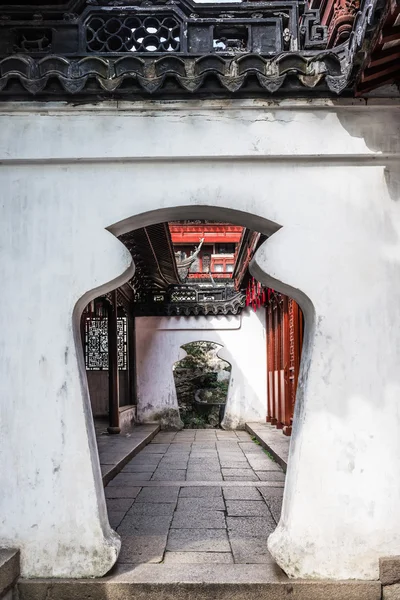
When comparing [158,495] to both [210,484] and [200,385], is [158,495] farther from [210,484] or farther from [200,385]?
[200,385]

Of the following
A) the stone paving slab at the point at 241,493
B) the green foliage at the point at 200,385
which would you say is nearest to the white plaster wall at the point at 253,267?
the stone paving slab at the point at 241,493

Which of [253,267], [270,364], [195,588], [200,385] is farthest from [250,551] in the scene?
[200,385]

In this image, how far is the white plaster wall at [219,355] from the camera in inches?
482

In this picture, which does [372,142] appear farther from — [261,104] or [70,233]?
[70,233]

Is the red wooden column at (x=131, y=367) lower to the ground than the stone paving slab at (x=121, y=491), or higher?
higher

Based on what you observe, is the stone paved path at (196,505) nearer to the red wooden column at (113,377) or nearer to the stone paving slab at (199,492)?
the stone paving slab at (199,492)

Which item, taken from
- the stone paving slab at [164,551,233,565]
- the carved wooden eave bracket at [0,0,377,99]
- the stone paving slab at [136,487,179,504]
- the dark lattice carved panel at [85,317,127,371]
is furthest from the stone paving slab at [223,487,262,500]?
the dark lattice carved panel at [85,317,127,371]

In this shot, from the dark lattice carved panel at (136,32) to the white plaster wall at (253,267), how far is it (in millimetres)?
529

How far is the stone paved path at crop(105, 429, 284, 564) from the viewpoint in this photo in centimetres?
382

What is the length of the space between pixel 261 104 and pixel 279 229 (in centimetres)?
79

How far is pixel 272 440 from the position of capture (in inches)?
340

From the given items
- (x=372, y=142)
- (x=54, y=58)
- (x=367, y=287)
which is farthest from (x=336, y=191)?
(x=54, y=58)

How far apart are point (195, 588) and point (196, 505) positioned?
2007mm

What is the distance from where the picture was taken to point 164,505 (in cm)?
522
